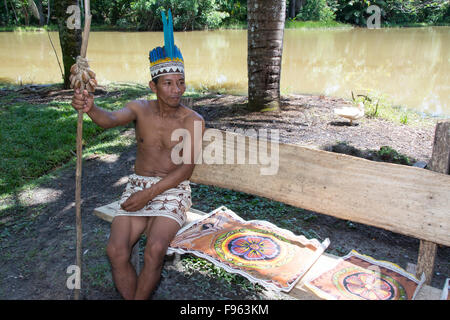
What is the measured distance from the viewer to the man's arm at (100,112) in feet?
7.38

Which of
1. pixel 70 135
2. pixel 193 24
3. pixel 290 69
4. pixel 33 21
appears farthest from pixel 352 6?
pixel 70 135

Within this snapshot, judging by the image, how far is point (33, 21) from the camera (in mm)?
31641

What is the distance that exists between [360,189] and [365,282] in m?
0.58

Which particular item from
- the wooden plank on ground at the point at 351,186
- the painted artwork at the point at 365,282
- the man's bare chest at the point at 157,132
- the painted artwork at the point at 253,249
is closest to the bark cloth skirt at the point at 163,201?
the painted artwork at the point at 253,249

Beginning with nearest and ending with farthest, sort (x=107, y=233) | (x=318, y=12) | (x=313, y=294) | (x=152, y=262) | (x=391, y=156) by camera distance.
A: 1. (x=313, y=294)
2. (x=152, y=262)
3. (x=107, y=233)
4. (x=391, y=156)
5. (x=318, y=12)

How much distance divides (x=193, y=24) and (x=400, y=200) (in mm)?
28096

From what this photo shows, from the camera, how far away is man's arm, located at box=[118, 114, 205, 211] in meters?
2.54

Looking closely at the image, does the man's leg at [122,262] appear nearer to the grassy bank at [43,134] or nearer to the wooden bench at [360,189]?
the wooden bench at [360,189]

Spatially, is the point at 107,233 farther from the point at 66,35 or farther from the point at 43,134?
the point at 66,35

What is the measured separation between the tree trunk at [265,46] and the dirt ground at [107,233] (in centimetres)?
39

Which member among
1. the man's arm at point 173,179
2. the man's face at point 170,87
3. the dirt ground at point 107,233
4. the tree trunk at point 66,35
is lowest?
the dirt ground at point 107,233

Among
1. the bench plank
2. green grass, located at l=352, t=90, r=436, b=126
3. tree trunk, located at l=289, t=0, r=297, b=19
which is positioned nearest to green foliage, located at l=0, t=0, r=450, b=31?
tree trunk, located at l=289, t=0, r=297, b=19

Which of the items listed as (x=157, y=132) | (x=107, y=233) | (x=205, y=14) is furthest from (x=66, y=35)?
(x=205, y=14)

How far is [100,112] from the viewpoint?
2.48 m
